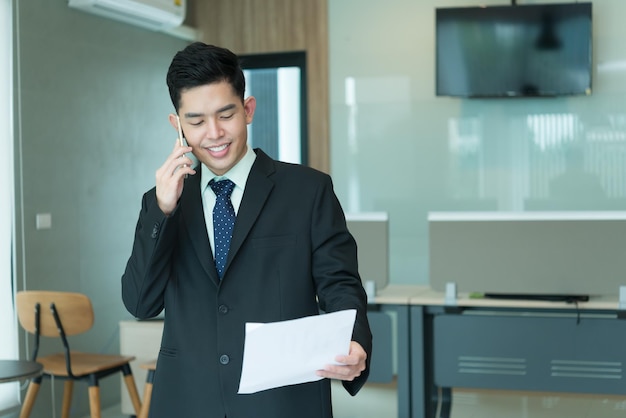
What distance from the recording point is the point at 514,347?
4086mm

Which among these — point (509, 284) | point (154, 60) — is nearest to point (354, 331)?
point (509, 284)

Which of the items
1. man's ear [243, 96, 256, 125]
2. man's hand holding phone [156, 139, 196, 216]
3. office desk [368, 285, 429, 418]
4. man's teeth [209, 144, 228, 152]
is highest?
man's ear [243, 96, 256, 125]

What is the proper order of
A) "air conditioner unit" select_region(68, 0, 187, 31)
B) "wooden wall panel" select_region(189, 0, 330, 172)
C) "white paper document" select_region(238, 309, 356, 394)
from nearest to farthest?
"white paper document" select_region(238, 309, 356, 394) → "air conditioner unit" select_region(68, 0, 187, 31) → "wooden wall panel" select_region(189, 0, 330, 172)

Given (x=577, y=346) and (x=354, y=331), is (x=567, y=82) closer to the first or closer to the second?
(x=577, y=346)

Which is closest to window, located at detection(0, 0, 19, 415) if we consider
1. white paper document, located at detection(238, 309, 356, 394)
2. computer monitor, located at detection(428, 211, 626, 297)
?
computer monitor, located at detection(428, 211, 626, 297)

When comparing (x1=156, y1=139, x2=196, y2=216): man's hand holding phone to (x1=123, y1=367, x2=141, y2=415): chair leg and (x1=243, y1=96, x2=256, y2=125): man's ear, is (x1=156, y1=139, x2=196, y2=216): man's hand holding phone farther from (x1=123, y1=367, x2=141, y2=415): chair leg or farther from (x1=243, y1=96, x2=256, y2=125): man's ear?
(x1=123, y1=367, x2=141, y2=415): chair leg

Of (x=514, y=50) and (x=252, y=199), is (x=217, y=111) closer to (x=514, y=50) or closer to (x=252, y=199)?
(x=252, y=199)

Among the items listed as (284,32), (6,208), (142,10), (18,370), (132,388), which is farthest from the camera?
(284,32)

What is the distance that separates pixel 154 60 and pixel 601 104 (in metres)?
2.97

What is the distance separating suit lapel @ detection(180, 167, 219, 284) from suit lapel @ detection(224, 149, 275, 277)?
0.04 m

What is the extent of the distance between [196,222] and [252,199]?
117mm

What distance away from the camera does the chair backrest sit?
4.11 m

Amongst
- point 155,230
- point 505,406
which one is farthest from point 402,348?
point 155,230

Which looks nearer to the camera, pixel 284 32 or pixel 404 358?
pixel 404 358
